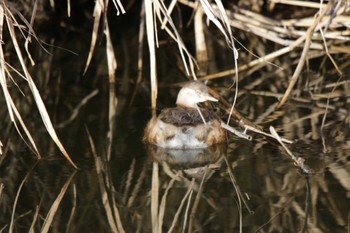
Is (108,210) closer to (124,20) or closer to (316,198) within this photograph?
(316,198)

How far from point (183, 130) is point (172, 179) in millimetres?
480

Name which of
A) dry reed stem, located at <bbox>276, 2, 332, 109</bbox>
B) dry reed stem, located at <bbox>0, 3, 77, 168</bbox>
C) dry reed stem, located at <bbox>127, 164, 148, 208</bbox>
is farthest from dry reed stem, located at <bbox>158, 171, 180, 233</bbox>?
dry reed stem, located at <bbox>276, 2, 332, 109</bbox>

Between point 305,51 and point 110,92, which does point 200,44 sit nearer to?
point 110,92

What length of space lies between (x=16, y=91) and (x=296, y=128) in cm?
205

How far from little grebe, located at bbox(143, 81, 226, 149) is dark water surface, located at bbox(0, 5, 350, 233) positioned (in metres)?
0.06

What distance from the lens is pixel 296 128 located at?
18.0 ft

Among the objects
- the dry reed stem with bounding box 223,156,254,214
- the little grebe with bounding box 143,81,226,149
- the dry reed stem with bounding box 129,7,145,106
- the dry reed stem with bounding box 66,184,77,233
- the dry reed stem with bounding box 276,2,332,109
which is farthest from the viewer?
the dry reed stem with bounding box 129,7,145,106

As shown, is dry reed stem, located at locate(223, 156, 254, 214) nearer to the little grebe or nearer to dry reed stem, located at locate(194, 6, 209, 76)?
the little grebe

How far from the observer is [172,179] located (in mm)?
4848

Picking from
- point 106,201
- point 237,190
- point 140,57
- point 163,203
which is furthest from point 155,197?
point 140,57

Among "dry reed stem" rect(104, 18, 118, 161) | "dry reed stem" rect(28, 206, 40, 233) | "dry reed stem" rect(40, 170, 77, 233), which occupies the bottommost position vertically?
"dry reed stem" rect(28, 206, 40, 233)

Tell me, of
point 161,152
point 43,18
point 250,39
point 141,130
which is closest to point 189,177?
point 161,152

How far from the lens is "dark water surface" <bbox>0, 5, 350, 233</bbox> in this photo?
4.26m

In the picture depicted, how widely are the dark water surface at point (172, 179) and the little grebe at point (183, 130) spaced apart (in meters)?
0.06
